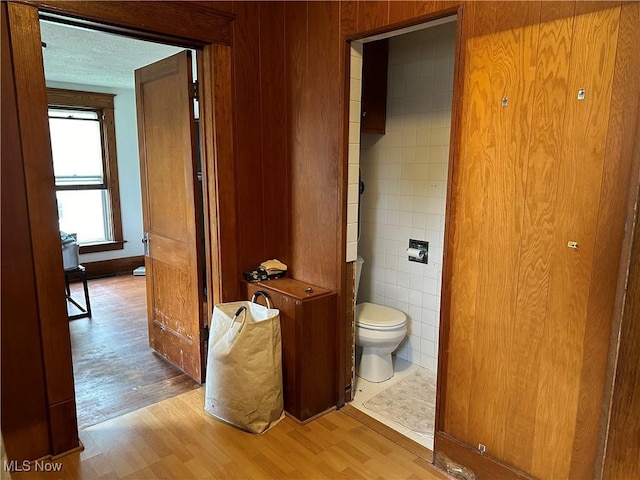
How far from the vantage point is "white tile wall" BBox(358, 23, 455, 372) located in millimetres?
2838

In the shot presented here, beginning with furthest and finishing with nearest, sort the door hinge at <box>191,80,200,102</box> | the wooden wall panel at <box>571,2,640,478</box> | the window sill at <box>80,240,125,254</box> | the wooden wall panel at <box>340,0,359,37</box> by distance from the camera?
the window sill at <box>80,240,125,254</box>
the door hinge at <box>191,80,200,102</box>
the wooden wall panel at <box>340,0,359,37</box>
the wooden wall panel at <box>571,2,640,478</box>

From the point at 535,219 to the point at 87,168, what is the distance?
5.30m

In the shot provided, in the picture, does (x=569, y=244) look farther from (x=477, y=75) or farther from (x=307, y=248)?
(x=307, y=248)

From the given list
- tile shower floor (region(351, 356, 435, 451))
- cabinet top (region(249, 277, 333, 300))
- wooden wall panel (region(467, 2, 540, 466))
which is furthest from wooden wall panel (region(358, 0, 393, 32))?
tile shower floor (region(351, 356, 435, 451))

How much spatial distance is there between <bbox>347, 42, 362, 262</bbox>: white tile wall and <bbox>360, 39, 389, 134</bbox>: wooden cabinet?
0.56m

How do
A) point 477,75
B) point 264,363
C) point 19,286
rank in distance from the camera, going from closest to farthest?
point 477,75 → point 19,286 → point 264,363

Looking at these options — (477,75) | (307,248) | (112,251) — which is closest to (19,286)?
(307,248)

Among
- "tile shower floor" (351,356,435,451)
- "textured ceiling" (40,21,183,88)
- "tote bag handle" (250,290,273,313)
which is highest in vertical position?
"textured ceiling" (40,21,183,88)

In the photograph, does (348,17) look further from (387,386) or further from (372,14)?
(387,386)

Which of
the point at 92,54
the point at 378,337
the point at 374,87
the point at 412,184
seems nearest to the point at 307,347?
the point at 378,337

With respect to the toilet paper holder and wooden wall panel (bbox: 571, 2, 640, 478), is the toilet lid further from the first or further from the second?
wooden wall panel (bbox: 571, 2, 640, 478)

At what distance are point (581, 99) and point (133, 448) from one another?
2466mm

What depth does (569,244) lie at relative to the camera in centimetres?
161

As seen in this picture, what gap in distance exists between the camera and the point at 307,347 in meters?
2.37
